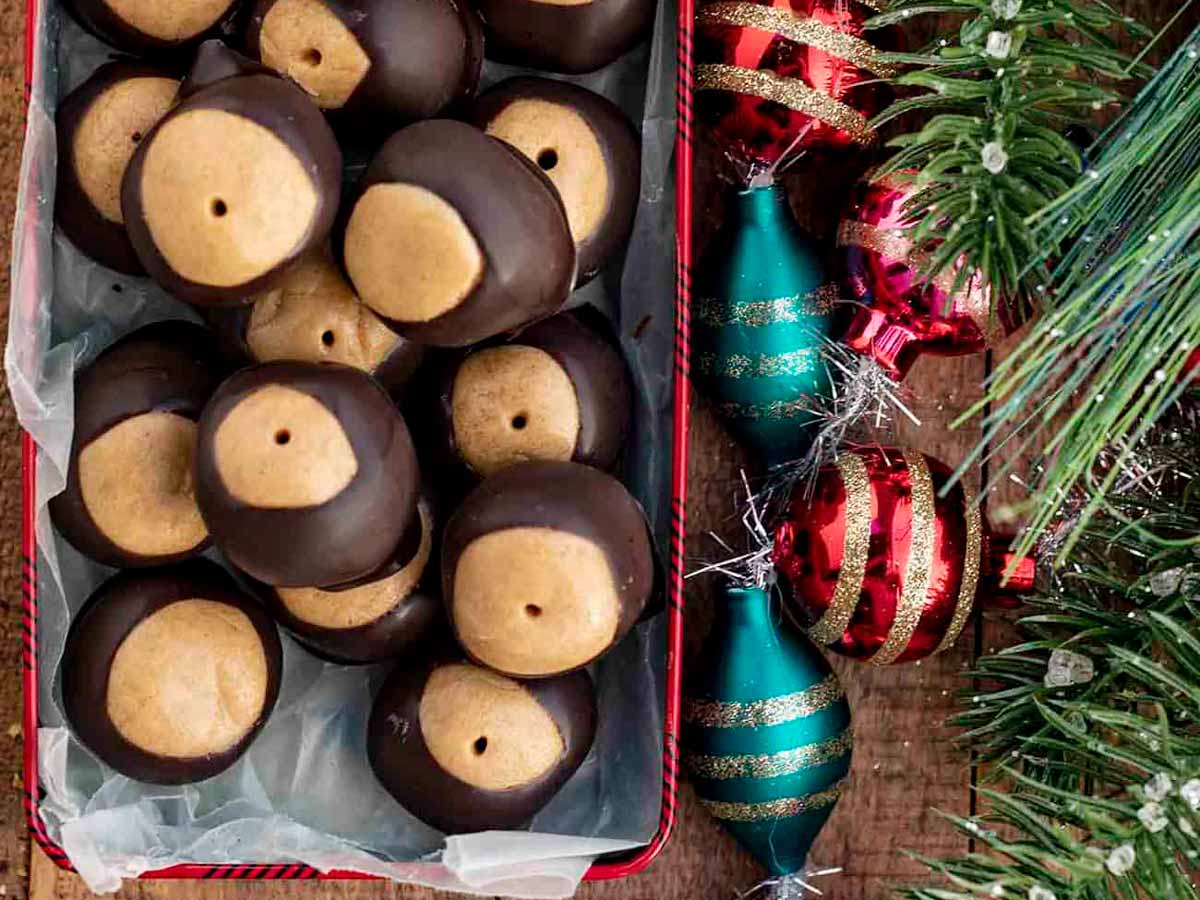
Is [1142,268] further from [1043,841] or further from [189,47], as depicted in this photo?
[189,47]

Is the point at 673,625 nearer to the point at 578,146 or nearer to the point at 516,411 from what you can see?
the point at 516,411

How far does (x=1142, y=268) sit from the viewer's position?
0.73 meters

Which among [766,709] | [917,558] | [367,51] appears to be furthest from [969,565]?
[367,51]

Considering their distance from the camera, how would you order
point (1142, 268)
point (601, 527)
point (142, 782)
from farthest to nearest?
point (142, 782)
point (601, 527)
point (1142, 268)

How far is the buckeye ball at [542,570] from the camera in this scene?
0.82m

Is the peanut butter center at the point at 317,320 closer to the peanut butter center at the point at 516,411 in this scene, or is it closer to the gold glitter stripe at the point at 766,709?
the peanut butter center at the point at 516,411

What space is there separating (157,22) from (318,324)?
20 centimetres

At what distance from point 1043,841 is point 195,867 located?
0.49 m

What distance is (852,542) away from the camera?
94 centimetres

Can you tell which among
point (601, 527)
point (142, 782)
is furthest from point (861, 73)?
point (142, 782)

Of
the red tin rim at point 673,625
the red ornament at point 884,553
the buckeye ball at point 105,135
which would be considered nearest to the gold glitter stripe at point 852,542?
the red ornament at point 884,553

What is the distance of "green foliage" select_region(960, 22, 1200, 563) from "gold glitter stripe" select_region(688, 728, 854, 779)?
0.22 metres

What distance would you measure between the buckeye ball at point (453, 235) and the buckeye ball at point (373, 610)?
0.16m

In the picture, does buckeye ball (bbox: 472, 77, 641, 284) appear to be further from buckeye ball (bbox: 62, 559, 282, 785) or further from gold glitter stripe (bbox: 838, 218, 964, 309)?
buckeye ball (bbox: 62, 559, 282, 785)
